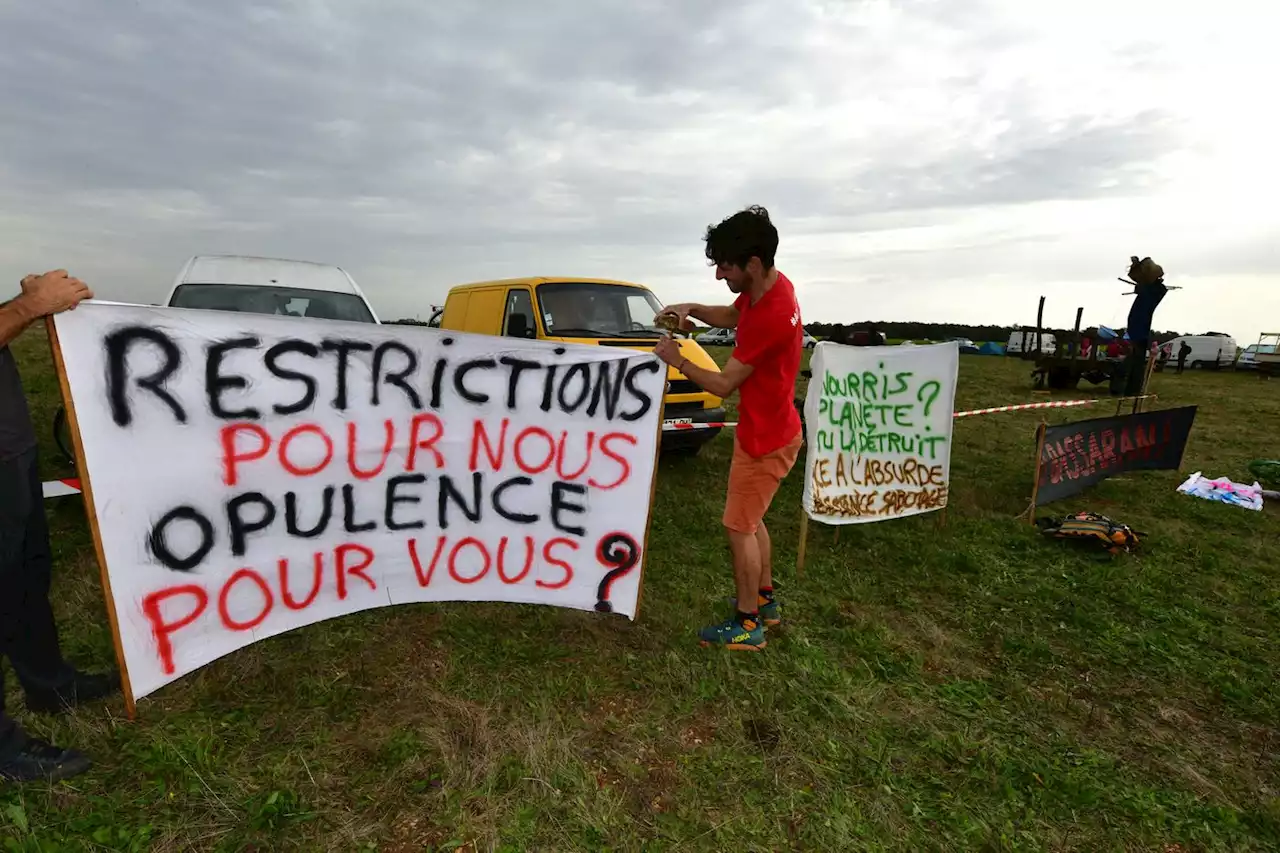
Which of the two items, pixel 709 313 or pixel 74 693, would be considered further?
pixel 709 313

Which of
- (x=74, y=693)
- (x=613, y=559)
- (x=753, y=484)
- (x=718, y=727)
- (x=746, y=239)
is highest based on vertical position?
(x=746, y=239)

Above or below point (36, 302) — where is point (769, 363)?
below

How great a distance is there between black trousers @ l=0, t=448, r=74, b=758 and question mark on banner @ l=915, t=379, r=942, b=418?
504cm

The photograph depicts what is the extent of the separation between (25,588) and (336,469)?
1.07m

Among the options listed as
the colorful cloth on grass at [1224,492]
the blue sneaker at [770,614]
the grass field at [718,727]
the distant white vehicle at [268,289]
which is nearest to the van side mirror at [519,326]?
the distant white vehicle at [268,289]

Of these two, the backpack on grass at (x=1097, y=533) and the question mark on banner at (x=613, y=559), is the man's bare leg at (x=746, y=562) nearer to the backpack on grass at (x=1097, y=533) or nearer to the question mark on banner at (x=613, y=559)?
the question mark on banner at (x=613, y=559)

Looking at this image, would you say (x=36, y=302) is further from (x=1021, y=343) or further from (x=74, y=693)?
(x=1021, y=343)

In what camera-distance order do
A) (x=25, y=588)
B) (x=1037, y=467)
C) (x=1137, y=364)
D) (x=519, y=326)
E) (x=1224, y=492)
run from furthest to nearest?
(x=1137, y=364), (x=519, y=326), (x=1224, y=492), (x=1037, y=467), (x=25, y=588)

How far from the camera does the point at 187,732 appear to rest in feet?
7.90

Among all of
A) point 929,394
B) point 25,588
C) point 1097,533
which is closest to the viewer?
point 25,588

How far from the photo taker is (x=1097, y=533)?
15.6 ft

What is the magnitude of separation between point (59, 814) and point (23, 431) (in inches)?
48.9

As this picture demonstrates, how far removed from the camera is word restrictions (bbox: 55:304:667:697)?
2361 mm

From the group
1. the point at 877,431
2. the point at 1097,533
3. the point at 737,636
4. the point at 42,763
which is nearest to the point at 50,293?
the point at 42,763
